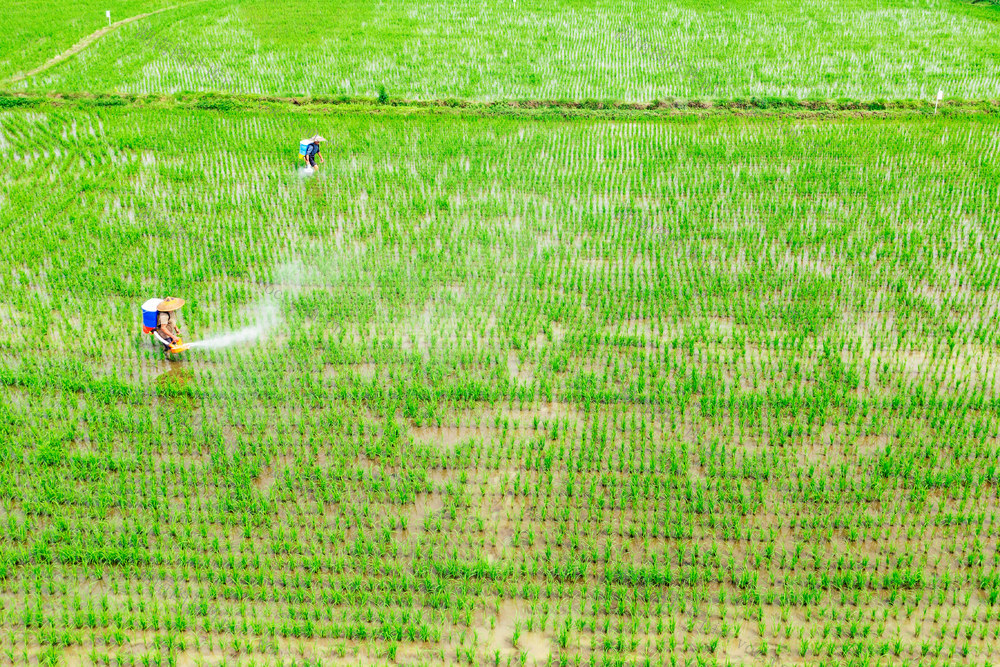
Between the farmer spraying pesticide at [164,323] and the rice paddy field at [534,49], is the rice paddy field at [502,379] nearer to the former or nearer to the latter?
the farmer spraying pesticide at [164,323]

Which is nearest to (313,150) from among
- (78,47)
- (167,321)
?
(167,321)

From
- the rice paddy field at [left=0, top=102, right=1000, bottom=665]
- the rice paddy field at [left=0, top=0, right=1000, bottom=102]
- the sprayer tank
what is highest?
the rice paddy field at [left=0, top=0, right=1000, bottom=102]

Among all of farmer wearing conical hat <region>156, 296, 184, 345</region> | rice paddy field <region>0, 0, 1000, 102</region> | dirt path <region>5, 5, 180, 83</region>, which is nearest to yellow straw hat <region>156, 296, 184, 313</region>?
farmer wearing conical hat <region>156, 296, 184, 345</region>

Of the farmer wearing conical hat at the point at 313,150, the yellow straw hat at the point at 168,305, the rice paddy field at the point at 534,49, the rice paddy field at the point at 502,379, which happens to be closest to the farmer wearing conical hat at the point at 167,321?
the yellow straw hat at the point at 168,305

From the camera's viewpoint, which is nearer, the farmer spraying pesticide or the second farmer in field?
the farmer spraying pesticide

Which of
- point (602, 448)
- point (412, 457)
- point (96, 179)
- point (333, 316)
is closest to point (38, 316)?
point (333, 316)

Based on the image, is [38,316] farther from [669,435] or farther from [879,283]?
[879,283]

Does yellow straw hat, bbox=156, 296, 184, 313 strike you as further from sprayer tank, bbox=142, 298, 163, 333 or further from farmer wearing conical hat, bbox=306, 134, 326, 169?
farmer wearing conical hat, bbox=306, 134, 326, 169
